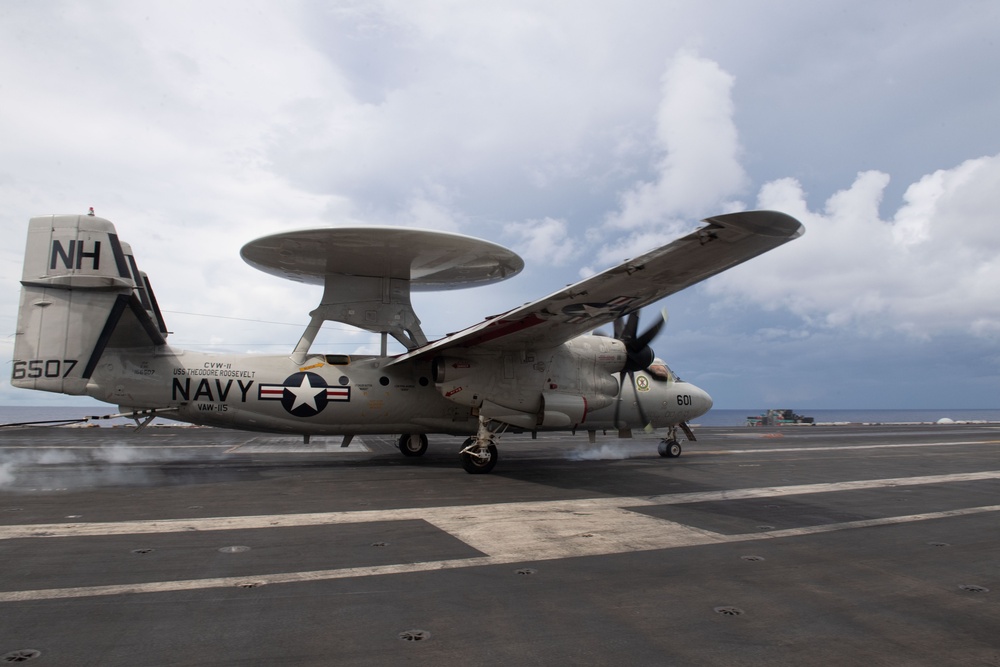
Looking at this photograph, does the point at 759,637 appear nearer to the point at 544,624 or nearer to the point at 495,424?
the point at 544,624

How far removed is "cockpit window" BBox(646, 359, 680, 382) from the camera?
71.1 ft

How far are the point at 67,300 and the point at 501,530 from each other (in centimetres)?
1146

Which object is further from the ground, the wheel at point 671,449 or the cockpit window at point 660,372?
the cockpit window at point 660,372

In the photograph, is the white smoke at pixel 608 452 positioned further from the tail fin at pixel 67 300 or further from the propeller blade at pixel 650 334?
the tail fin at pixel 67 300

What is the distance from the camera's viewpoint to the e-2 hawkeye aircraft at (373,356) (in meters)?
13.5

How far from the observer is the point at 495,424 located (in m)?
17.4

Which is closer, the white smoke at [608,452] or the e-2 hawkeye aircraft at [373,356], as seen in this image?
the e-2 hawkeye aircraft at [373,356]

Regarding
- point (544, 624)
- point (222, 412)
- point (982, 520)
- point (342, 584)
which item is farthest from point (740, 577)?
point (222, 412)

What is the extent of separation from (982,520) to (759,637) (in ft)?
29.7

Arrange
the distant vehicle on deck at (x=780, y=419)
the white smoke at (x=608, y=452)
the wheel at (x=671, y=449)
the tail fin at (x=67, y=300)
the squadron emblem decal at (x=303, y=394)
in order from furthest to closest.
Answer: the distant vehicle on deck at (x=780, y=419) → the wheel at (x=671, y=449) → the white smoke at (x=608, y=452) → the squadron emblem decal at (x=303, y=394) → the tail fin at (x=67, y=300)

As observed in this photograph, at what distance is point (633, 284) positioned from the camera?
12188 millimetres

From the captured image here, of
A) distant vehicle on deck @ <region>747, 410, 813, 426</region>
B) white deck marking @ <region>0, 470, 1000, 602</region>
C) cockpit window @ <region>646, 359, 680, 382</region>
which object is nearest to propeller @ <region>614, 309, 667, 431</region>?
cockpit window @ <region>646, 359, 680, 382</region>

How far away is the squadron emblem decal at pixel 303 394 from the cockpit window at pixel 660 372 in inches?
430

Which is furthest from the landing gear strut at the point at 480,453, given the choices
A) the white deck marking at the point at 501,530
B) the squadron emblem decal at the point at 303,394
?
the white deck marking at the point at 501,530
